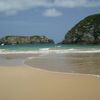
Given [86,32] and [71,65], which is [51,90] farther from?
[86,32]

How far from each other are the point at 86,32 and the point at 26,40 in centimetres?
3269

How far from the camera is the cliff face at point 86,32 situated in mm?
87000

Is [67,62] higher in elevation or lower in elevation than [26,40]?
higher

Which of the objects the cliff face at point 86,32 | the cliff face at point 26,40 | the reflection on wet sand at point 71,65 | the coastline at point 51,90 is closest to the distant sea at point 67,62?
the reflection on wet sand at point 71,65

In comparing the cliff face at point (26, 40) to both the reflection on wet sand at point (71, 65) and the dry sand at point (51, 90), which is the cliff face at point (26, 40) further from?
the dry sand at point (51, 90)

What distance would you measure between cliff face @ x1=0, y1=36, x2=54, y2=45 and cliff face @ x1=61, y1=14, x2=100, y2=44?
61.4 ft

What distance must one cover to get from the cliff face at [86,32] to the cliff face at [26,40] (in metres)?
18.7

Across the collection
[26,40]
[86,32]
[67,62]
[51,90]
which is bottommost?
[26,40]

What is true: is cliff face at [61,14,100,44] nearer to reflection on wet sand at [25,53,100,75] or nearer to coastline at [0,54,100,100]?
reflection on wet sand at [25,53,100,75]

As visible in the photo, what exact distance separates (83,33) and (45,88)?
3331 inches

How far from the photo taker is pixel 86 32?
3583 inches

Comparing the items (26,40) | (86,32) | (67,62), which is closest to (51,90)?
(67,62)

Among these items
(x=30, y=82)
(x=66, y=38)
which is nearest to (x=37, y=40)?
(x=66, y=38)

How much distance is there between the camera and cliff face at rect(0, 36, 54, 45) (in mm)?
114375
